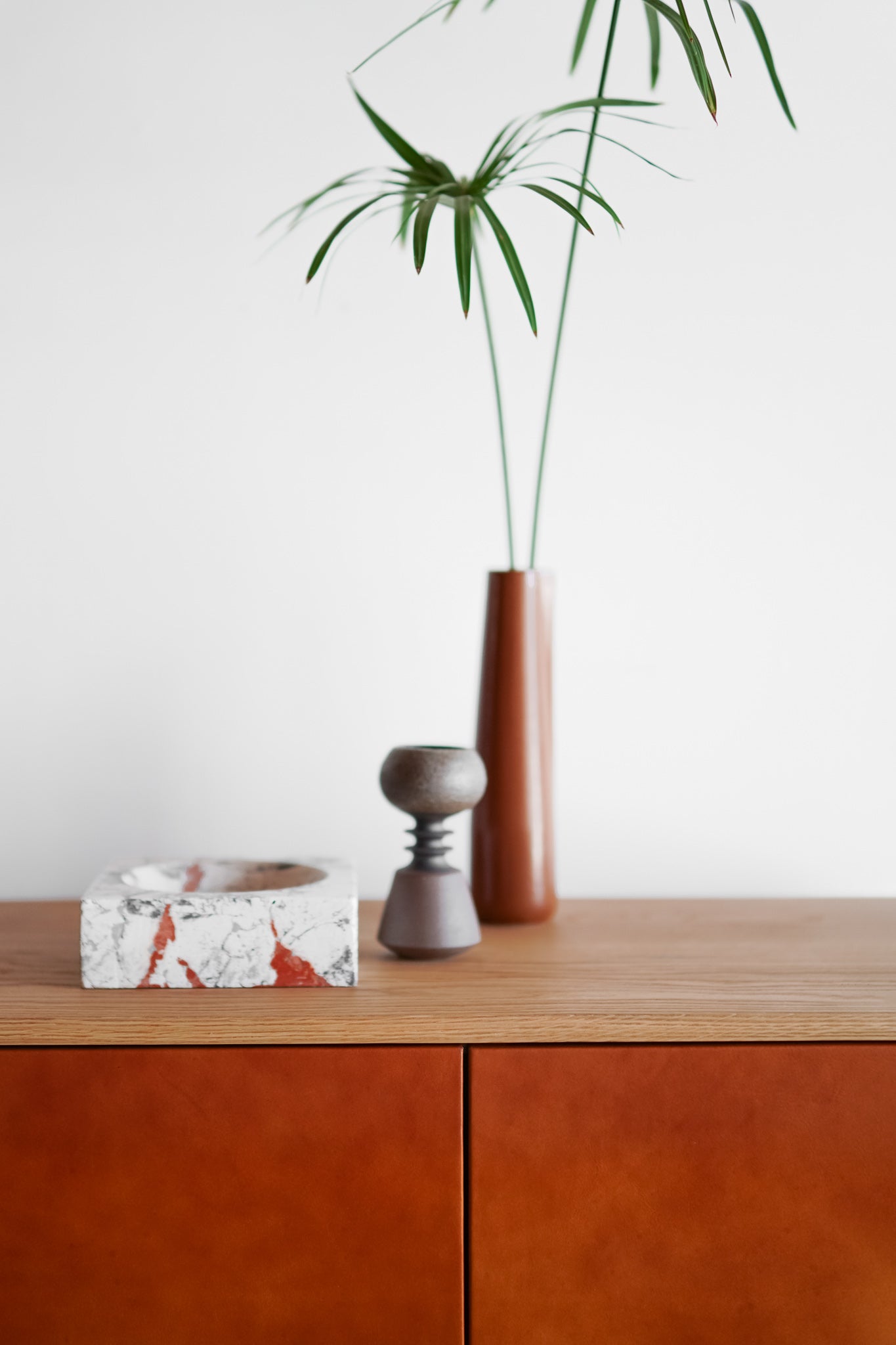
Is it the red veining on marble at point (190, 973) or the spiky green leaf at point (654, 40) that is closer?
the red veining on marble at point (190, 973)

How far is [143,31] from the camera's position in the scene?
1.44m

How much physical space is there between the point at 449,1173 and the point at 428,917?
243mm

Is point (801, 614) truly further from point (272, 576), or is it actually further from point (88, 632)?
point (88, 632)

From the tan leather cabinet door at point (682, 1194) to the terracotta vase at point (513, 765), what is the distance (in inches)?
12.8

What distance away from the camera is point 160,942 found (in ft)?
3.31

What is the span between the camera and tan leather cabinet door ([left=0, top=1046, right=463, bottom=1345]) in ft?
3.07

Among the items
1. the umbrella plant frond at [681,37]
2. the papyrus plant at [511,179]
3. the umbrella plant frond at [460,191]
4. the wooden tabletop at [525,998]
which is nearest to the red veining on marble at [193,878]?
the wooden tabletop at [525,998]

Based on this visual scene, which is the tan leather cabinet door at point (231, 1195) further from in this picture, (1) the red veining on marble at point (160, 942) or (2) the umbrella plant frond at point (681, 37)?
(2) the umbrella plant frond at point (681, 37)

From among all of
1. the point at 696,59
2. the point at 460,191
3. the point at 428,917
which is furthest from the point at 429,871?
the point at 696,59

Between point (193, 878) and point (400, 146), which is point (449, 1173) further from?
point (400, 146)

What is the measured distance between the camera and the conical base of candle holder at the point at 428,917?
3.61 feet

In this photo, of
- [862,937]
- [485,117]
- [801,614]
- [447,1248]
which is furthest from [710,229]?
[447,1248]

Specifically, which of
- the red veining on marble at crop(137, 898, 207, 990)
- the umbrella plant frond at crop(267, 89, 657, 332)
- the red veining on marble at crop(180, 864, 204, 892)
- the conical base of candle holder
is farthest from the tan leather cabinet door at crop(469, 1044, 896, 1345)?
the umbrella plant frond at crop(267, 89, 657, 332)

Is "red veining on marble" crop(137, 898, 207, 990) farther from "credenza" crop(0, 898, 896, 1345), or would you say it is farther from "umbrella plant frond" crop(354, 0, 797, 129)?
"umbrella plant frond" crop(354, 0, 797, 129)
